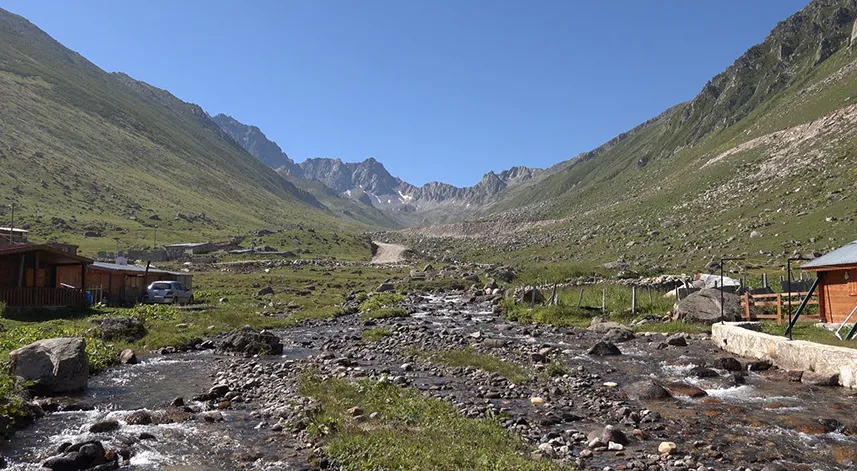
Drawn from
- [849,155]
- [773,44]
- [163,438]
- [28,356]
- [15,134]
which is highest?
[773,44]

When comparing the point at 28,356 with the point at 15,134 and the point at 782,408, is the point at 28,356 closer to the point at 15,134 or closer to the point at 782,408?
the point at 782,408

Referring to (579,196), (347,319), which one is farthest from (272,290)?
(579,196)

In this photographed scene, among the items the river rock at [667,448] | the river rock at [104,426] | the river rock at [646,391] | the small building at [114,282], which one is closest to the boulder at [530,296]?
the river rock at [646,391]

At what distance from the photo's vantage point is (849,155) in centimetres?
7456

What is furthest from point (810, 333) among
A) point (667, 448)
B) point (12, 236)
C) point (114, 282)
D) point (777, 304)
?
point (12, 236)

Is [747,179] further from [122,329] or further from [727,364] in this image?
[122,329]

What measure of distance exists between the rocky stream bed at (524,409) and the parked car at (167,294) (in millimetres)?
22017

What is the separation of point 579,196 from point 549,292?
152m

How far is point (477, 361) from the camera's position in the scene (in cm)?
2462

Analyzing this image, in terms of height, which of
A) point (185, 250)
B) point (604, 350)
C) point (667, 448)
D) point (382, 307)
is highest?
point (185, 250)

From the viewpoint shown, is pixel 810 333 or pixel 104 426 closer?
pixel 104 426

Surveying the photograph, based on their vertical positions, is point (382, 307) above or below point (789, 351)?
below

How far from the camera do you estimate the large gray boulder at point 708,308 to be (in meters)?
34.8

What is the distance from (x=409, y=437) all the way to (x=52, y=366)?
43.5 feet
